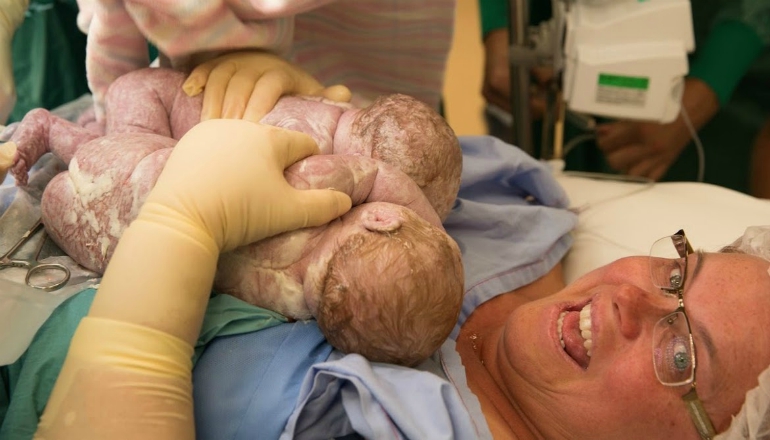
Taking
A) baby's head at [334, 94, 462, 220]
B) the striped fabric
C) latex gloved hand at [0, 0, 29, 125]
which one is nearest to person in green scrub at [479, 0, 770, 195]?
the striped fabric

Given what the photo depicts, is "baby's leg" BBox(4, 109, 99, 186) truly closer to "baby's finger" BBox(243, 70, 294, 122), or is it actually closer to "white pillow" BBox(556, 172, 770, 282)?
"baby's finger" BBox(243, 70, 294, 122)

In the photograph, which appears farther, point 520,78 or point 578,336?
point 520,78

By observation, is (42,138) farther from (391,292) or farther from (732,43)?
(732,43)

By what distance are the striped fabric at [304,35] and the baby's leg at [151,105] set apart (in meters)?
0.06

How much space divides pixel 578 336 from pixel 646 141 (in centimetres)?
143

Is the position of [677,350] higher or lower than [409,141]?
lower

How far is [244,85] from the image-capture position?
3.96 ft

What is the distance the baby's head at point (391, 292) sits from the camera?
0.93m

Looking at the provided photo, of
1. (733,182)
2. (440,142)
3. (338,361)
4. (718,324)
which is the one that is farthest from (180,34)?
(733,182)

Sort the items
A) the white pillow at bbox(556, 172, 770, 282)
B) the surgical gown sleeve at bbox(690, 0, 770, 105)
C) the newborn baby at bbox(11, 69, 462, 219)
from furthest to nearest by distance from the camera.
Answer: the surgical gown sleeve at bbox(690, 0, 770, 105), the white pillow at bbox(556, 172, 770, 282), the newborn baby at bbox(11, 69, 462, 219)

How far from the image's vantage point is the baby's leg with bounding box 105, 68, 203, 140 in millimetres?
1177

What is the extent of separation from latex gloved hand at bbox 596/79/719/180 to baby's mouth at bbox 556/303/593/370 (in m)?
1.33

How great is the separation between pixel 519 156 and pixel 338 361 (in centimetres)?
79

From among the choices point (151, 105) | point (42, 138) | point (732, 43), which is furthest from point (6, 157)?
point (732, 43)
